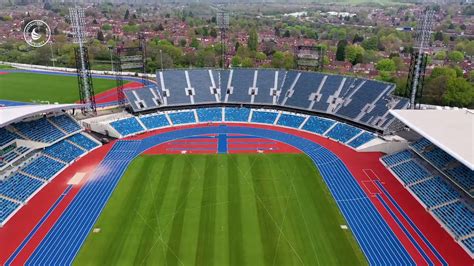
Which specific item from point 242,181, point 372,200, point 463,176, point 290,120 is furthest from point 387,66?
point 242,181

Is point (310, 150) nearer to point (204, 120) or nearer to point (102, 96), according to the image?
point (204, 120)

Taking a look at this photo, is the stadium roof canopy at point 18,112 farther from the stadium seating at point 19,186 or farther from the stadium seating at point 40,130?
the stadium seating at point 19,186

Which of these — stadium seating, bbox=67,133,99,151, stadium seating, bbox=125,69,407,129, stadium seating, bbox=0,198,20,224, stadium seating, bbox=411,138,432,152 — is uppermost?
stadium seating, bbox=125,69,407,129

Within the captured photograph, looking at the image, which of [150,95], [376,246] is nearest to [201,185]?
[376,246]

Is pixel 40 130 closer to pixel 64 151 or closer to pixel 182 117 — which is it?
pixel 64 151

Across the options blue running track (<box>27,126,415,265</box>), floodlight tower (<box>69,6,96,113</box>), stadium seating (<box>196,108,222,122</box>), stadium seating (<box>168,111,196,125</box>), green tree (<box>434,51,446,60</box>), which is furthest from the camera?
green tree (<box>434,51,446,60</box>)

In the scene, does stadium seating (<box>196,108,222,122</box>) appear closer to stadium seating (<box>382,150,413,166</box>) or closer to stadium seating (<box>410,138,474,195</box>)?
stadium seating (<box>382,150,413,166</box>)

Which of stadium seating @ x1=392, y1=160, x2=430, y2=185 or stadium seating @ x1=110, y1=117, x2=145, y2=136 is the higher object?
stadium seating @ x1=110, y1=117, x2=145, y2=136

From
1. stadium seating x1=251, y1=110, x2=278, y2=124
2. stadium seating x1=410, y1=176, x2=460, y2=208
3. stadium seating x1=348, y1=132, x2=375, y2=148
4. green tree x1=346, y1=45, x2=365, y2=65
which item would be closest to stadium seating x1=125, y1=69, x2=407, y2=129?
stadium seating x1=251, y1=110, x2=278, y2=124
